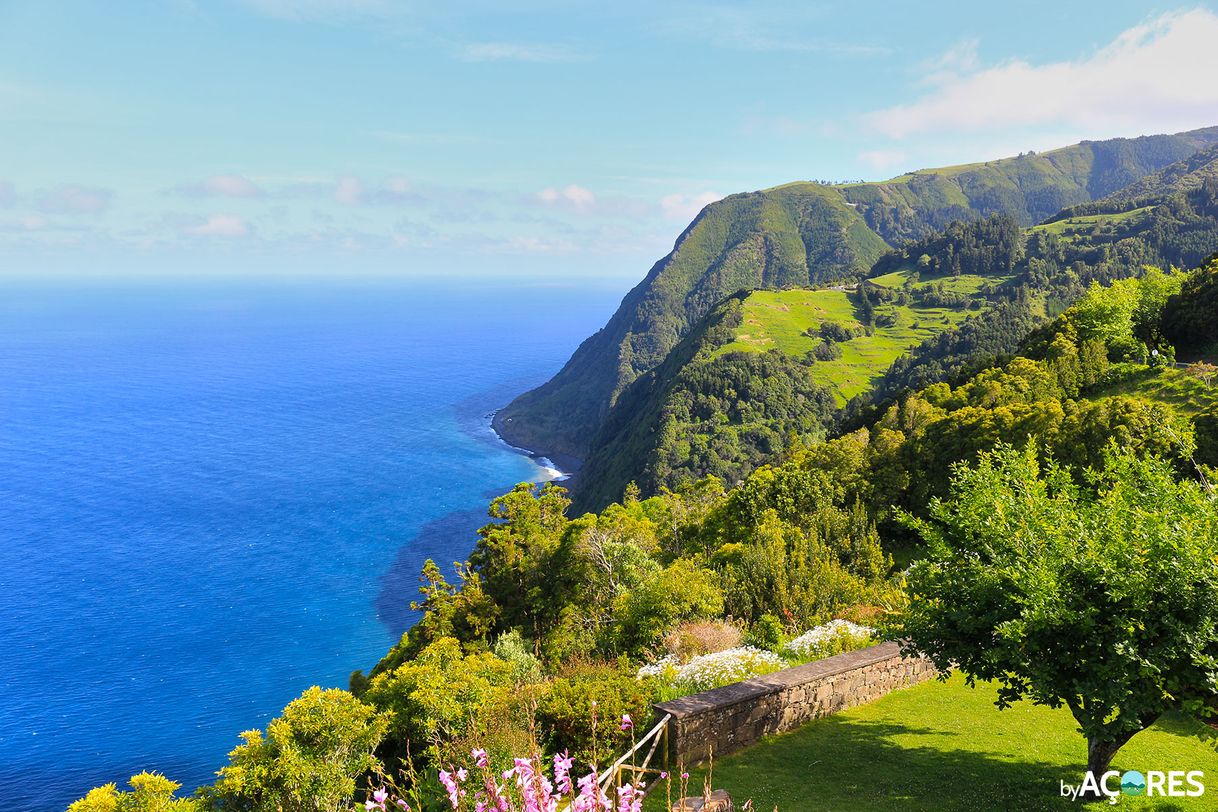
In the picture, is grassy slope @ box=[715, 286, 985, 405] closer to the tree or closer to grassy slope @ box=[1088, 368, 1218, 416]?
grassy slope @ box=[1088, 368, 1218, 416]

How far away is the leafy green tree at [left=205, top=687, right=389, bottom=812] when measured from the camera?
1280cm

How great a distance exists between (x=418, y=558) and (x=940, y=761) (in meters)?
75.8

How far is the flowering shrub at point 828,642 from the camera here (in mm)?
15680

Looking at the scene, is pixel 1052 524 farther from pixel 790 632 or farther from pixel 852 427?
pixel 852 427

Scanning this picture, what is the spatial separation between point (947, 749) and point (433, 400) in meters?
173

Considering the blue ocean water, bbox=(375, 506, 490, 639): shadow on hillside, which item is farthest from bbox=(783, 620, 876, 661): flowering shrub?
bbox=(375, 506, 490, 639): shadow on hillside

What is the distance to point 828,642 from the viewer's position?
52.2ft

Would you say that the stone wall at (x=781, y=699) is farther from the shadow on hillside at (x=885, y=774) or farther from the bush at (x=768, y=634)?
the bush at (x=768, y=634)

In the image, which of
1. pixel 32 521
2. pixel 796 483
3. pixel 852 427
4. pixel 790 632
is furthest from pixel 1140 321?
pixel 32 521

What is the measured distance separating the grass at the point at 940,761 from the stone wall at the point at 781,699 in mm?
281

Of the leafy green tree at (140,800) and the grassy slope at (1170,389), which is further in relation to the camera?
the grassy slope at (1170,389)

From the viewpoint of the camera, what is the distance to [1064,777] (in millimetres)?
10594

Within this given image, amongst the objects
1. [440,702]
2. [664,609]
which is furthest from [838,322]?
[440,702]

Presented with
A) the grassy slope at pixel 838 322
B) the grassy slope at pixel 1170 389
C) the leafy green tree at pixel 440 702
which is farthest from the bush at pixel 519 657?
the grassy slope at pixel 838 322
